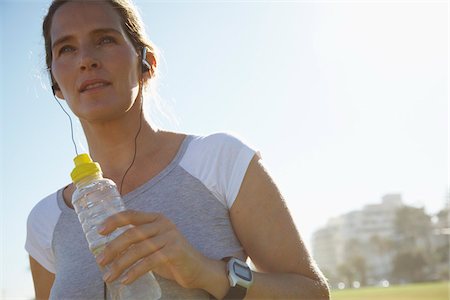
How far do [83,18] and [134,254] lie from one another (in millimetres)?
1244

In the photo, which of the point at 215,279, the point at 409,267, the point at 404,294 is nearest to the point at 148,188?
the point at 215,279

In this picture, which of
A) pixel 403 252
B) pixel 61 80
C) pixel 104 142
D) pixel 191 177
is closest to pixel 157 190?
pixel 191 177

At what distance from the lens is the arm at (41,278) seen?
2.68m

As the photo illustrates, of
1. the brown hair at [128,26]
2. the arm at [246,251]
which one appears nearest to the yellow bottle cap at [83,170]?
the arm at [246,251]

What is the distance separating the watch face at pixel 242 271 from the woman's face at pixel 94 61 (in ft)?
2.77

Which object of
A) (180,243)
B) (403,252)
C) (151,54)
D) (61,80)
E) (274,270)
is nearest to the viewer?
(180,243)

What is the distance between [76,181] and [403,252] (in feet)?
331

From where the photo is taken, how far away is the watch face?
184 centimetres

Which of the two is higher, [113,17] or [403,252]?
[113,17]

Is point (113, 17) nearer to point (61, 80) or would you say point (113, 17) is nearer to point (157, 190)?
point (61, 80)

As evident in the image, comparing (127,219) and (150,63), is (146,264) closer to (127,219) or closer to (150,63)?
(127,219)

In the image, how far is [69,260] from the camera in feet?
7.77

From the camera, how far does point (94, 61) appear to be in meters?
2.30

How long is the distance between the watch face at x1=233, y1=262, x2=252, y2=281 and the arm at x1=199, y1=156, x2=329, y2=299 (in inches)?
6.2
